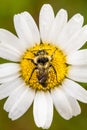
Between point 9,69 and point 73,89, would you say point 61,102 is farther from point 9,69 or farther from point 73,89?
point 9,69

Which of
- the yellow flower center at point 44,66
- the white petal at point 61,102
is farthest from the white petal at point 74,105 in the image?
the yellow flower center at point 44,66

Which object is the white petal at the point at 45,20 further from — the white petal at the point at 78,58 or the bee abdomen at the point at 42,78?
the bee abdomen at the point at 42,78

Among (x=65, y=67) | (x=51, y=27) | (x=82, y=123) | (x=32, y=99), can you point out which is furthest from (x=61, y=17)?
(x=82, y=123)

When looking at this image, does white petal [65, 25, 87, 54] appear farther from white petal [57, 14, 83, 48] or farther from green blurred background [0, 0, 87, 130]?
green blurred background [0, 0, 87, 130]

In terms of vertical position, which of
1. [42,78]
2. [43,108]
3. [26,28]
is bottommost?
[43,108]

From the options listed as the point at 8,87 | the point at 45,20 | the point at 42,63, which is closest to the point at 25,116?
the point at 8,87

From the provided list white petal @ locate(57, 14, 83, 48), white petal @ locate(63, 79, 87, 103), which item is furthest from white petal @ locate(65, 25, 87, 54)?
A: white petal @ locate(63, 79, 87, 103)
